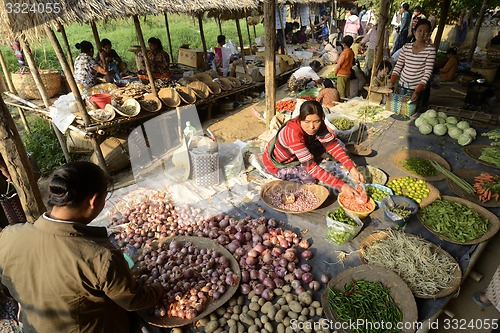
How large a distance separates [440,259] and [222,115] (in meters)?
6.59

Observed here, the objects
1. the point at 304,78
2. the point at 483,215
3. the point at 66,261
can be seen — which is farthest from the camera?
the point at 304,78

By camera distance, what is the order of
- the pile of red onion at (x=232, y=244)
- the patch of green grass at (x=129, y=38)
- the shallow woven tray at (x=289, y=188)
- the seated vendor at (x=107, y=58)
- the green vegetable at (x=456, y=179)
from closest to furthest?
the pile of red onion at (x=232, y=244)
the shallow woven tray at (x=289, y=188)
the green vegetable at (x=456, y=179)
the seated vendor at (x=107, y=58)
the patch of green grass at (x=129, y=38)

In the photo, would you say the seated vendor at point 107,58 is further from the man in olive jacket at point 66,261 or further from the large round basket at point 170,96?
the man in olive jacket at point 66,261

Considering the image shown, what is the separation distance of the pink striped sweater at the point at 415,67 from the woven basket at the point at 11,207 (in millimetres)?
5725

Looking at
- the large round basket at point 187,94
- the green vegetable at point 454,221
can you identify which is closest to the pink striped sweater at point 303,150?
the green vegetable at point 454,221

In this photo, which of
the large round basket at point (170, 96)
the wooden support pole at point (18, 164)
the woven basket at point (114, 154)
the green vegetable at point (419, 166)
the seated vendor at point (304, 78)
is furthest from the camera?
the seated vendor at point (304, 78)

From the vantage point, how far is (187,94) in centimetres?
688

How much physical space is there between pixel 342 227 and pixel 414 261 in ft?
1.95

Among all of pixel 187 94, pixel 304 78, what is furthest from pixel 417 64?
Result: pixel 187 94

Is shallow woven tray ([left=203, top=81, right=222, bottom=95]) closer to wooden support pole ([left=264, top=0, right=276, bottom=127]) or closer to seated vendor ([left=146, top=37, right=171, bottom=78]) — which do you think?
seated vendor ([left=146, top=37, right=171, bottom=78])

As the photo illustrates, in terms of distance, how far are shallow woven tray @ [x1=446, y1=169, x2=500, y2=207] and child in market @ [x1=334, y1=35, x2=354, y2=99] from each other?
4.04 metres

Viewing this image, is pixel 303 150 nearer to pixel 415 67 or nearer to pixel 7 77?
pixel 415 67

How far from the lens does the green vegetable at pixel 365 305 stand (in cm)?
202

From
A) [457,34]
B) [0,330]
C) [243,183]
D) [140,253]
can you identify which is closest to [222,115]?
[243,183]
